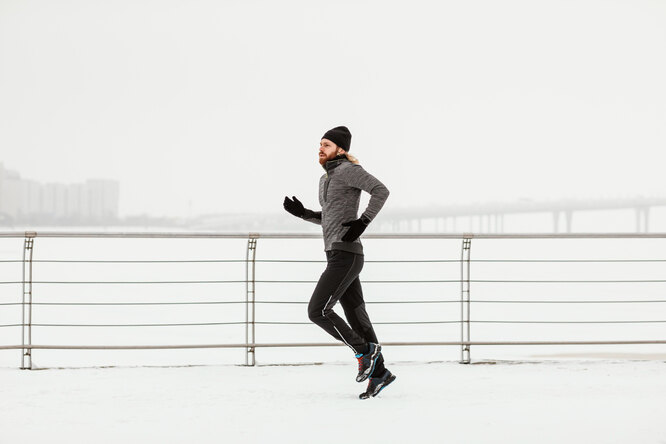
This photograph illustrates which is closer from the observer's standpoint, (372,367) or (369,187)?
(369,187)

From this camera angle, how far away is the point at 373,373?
4.11m

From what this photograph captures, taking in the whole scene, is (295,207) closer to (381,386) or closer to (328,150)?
(328,150)

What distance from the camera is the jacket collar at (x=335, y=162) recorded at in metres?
4.01

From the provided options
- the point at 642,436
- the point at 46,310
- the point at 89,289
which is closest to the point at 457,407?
the point at 642,436

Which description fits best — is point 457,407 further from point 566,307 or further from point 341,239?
point 566,307

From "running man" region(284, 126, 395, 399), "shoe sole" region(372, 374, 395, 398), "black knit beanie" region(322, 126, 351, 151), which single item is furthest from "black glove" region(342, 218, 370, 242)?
"shoe sole" region(372, 374, 395, 398)

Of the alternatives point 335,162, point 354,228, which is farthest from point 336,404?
point 335,162


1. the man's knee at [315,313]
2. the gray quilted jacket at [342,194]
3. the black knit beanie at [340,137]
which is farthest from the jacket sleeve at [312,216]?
the man's knee at [315,313]

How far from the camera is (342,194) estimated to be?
3.98m

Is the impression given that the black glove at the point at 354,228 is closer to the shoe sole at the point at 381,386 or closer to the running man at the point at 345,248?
the running man at the point at 345,248

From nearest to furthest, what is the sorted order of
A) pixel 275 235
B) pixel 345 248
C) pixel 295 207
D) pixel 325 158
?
pixel 345 248 < pixel 325 158 < pixel 295 207 < pixel 275 235

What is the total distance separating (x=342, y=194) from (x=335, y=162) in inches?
6.8

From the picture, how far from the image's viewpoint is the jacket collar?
158 inches

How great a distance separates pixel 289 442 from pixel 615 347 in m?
5.22
